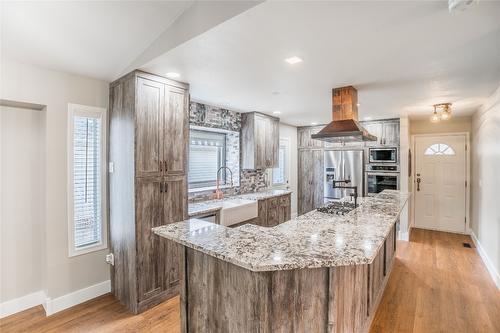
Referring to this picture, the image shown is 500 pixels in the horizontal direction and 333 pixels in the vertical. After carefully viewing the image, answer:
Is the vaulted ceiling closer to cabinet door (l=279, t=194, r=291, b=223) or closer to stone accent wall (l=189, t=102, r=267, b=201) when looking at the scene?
stone accent wall (l=189, t=102, r=267, b=201)

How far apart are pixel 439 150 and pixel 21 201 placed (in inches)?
282

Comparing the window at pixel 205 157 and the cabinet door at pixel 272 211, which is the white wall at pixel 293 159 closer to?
the cabinet door at pixel 272 211

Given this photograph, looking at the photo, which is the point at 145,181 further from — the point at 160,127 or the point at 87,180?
the point at 87,180

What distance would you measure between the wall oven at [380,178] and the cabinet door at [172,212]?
13.0 feet

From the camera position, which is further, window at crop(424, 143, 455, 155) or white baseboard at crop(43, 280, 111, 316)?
window at crop(424, 143, 455, 155)

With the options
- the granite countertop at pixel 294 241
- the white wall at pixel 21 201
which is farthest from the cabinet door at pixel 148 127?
the white wall at pixel 21 201

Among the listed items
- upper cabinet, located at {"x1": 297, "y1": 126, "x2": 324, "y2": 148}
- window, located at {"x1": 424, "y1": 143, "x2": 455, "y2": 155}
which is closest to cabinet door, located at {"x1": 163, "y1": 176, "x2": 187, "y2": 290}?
upper cabinet, located at {"x1": 297, "y1": 126, "x2": 324, "y2": 148}

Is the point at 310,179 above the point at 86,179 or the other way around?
the other way around

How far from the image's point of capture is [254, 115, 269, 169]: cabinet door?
4730mm

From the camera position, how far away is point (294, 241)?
5.60 ft


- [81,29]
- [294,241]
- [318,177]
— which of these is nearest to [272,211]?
[318,177]

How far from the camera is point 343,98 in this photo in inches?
120

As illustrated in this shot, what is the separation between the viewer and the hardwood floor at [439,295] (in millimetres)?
2479

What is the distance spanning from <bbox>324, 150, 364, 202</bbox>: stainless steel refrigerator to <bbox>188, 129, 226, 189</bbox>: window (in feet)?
8.46
